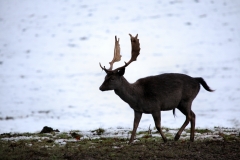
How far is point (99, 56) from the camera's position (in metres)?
32.2

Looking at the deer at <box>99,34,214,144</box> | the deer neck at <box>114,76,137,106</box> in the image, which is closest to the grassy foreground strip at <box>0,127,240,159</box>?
the deer at <box>99,34,214,144</box>

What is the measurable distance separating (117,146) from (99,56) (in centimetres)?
2127

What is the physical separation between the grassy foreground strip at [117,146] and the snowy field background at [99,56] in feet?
10.5

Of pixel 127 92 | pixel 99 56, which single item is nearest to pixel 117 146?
pixel 127 92

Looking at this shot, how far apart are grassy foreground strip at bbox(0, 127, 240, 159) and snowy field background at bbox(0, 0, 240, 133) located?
10.5ft

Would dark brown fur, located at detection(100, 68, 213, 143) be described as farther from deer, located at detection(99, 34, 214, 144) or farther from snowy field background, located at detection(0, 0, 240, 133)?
snowy field background, located at detection(0, 0, 240, 133)

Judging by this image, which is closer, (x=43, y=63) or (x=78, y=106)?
(x=78, y=106)

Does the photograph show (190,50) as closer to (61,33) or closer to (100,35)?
(100,35)

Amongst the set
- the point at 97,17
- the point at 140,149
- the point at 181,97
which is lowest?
the point at 140,149

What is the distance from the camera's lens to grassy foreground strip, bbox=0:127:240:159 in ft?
33.4

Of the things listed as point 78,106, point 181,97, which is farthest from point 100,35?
point 181,97

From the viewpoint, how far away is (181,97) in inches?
488

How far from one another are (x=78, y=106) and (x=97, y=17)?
66.0 feet

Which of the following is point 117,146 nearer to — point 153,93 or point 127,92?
point 127,92
